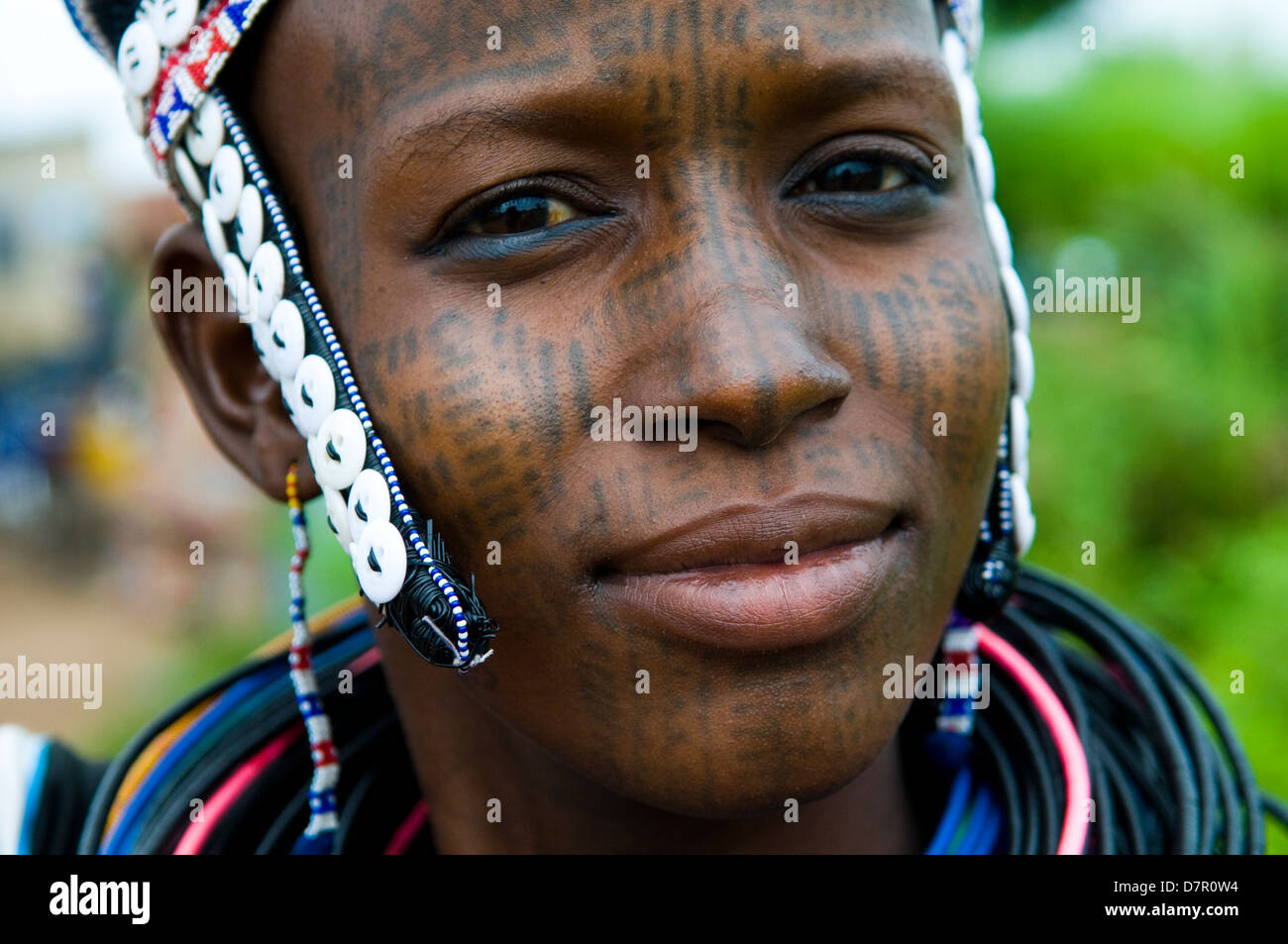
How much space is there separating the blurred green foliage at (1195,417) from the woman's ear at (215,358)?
405 centimetres

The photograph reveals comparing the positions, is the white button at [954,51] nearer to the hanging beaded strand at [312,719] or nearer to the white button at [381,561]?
the white button at [381,561]

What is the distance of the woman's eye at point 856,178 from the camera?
2023 mm

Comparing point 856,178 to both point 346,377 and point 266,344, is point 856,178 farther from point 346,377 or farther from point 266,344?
point 266,344

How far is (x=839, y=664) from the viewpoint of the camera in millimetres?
1904

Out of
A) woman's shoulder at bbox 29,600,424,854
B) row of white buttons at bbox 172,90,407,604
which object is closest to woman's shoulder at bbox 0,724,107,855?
woman's shoulder at bbox 29,600,424,854

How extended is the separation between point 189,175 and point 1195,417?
558 cm

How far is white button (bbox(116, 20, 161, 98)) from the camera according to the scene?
2334mm

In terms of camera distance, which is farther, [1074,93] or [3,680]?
[1074,93]

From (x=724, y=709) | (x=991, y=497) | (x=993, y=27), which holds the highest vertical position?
(x=993, y=27)

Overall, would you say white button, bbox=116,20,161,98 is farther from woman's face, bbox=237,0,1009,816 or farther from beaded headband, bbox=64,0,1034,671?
woman's face, bbox=237,0,1009,816

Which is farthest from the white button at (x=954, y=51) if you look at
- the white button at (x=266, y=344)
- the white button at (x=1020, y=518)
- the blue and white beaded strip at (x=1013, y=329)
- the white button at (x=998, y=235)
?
the white button at (x=266, y=344)
